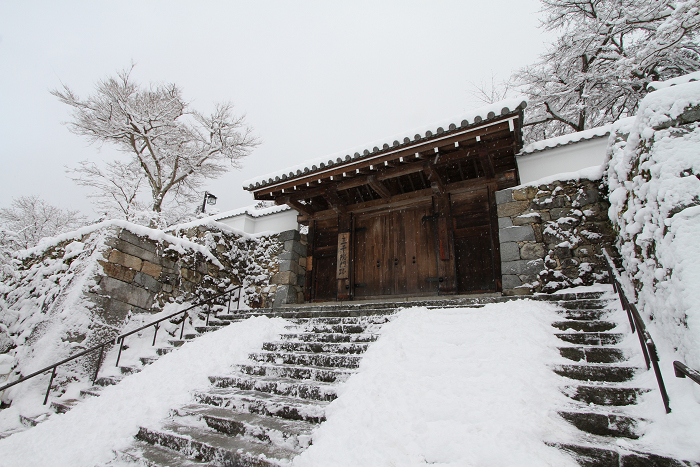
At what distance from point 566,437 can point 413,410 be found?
3.22ft

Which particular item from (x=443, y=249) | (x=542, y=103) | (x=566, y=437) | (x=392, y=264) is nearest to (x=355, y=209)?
(x=392, y=264)

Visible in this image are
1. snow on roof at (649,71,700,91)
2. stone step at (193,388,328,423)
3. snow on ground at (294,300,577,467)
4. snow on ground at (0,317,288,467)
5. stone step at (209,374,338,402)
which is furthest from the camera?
snow on roof at (649,71,700,91)

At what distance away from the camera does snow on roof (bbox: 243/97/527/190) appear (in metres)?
4.97

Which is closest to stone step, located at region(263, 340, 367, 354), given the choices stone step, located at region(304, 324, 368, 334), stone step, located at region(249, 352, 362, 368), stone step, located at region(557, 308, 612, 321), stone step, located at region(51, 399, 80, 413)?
stone step, located at region(249, 352, 362, 368)

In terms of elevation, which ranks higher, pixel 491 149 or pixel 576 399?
pixel 491 149

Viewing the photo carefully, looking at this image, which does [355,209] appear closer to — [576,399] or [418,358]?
[418,358]

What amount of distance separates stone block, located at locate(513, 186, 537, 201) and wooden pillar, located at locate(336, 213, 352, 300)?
348 centimetres

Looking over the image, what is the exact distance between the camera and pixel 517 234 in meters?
5.59

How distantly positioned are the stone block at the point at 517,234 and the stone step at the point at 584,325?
2.29 metres

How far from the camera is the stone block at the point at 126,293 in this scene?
5.10 meters

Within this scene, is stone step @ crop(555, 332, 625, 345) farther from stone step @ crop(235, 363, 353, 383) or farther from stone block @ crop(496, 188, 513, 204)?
stone block @ crop(496, 188, 513, 204)

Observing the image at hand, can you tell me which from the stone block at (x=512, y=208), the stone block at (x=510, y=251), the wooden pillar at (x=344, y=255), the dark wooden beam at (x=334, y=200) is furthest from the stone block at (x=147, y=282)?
the stone block at (x=512, y=208)

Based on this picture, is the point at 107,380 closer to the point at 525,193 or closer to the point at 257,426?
the point at 257,426

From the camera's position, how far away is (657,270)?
9.15ft
